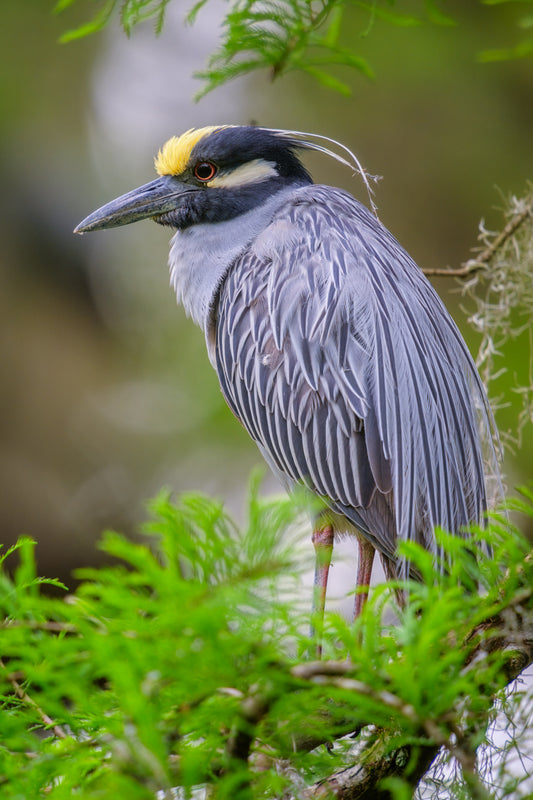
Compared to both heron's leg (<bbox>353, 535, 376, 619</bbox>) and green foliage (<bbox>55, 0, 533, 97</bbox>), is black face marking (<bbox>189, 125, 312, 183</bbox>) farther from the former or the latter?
heron's leg (<bbox>353, 535, 376, 619</bbox>)

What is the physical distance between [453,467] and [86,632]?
43.5 inches

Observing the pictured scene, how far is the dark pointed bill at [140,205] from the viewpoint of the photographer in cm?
195

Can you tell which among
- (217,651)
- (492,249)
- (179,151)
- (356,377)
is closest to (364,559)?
(356,377)

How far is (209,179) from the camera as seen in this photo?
6.55 feet

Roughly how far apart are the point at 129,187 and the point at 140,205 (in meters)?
2.38

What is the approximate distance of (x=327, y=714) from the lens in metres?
0.96

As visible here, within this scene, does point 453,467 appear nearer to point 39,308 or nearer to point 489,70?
point 489,70

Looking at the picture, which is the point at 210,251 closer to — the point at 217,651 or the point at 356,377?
the point at 356,377

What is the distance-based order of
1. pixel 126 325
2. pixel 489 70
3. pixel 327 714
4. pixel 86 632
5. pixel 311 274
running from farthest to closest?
pixel 126 325 → pixel 489 70 → pixel 311 274 → pixel 327 714 → pixel 86 632

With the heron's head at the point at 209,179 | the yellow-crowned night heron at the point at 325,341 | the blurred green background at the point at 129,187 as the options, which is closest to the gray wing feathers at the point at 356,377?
the yellow-crowned night heron at the point at 325,341

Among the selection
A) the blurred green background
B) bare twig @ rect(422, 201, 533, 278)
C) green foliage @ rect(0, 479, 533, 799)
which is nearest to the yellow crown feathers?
bare twig @ rect(422, 201, 533, 278)

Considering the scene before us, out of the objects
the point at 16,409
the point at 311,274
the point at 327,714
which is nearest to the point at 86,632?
the point at 327,714

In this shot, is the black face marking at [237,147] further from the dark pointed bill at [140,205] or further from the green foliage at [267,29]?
the green foliage at [267,29]

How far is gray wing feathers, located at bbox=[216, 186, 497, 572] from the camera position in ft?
5.26
